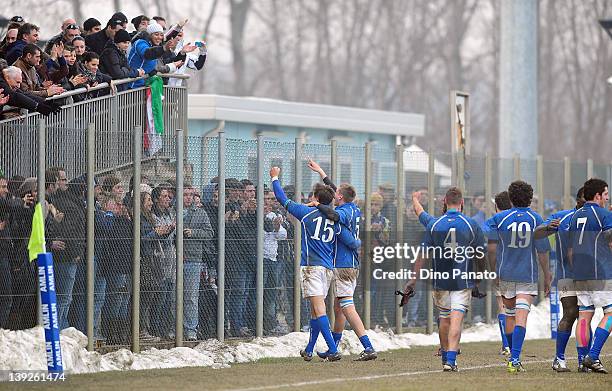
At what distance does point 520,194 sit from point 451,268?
1.20 metres

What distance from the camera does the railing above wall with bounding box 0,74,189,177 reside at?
1559 centimetres

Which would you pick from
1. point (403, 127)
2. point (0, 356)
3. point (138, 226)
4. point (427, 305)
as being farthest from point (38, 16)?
point (0, 356)

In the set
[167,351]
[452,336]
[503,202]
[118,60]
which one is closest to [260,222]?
[167,351]

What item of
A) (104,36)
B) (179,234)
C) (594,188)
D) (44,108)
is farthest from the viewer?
(104,36)

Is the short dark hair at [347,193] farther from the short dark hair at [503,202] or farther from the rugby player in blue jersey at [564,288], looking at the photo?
the rugby player in blue jersey at [564,288]

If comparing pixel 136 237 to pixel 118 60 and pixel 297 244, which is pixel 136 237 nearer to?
pixel 118 60

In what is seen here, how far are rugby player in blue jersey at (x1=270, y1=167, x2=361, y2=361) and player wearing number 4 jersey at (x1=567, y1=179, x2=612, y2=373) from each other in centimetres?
276

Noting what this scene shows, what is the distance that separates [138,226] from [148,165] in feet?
2.76

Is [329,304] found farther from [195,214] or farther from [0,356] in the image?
[0,356]

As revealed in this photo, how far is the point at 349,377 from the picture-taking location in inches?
571

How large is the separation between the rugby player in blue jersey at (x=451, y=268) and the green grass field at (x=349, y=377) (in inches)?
17.9

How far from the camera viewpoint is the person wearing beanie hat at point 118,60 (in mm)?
18094

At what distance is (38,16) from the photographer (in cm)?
4100

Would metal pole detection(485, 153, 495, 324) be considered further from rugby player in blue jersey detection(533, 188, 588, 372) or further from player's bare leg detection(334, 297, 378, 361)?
rugby player in blue jersey detection(533, 188, 588, 372)
